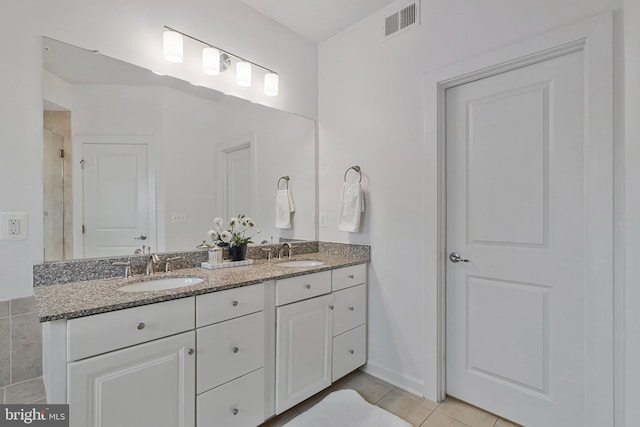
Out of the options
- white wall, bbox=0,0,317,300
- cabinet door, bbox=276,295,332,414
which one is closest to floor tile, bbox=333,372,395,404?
cabinet door, bbox=276,295,332,414

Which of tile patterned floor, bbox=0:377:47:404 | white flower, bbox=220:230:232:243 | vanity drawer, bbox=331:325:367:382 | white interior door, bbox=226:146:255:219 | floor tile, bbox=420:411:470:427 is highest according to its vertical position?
white interior door, bbox=226:146:255:219

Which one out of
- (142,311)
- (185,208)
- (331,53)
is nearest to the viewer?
(142,311)

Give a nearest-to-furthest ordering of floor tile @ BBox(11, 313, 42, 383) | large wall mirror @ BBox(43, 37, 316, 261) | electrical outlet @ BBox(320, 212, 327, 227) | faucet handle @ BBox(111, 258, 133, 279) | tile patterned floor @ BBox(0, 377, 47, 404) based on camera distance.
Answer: tile patterned floor @ BBox(0, 377, 47, 404)
floor tile @ BBox(11, 313, 42, 383)
large wall mirror @ BBox(43, 37, 316, 261)
faucet handle @ BBox(111, 258, 133, 279)
electrical outlet @ BBox(320, 212, 327, 227)

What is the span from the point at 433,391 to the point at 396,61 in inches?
86.3

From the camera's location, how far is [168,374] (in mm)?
1262

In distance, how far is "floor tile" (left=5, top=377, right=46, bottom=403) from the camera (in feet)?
3.93

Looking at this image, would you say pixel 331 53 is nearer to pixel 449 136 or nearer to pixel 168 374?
pixel 449 136

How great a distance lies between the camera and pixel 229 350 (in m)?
1.46

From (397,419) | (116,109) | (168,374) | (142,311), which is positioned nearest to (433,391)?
(397,419)

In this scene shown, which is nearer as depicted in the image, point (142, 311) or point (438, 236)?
point (142, 311)

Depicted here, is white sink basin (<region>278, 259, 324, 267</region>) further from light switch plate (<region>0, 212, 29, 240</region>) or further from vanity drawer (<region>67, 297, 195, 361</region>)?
light switch plate (<region>0, 212, 29, 240</region>)

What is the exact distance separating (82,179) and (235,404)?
1.35 meters

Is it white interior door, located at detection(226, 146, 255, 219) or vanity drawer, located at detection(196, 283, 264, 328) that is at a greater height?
white interior door, located at detection(226, 146, 255, 219)

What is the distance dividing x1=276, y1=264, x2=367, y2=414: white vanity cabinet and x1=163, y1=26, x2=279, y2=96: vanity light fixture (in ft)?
4.56
